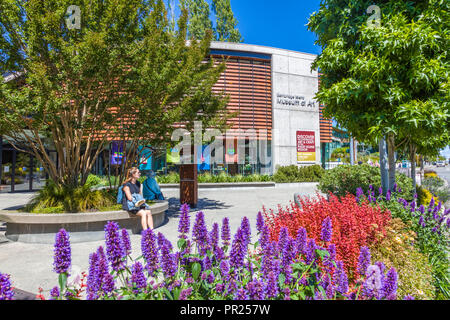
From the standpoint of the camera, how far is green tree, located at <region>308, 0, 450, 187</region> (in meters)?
5.11

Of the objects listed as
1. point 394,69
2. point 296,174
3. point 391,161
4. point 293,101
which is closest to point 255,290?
point 394,69

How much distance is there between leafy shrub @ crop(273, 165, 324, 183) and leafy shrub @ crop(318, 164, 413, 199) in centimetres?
1011

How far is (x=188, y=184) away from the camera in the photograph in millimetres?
10875

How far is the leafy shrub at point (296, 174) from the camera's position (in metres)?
20.5

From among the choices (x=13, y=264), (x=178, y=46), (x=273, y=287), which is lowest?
(x=13, y=264)

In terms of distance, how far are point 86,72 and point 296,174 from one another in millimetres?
17004

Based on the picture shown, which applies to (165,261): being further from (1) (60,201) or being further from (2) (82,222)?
(1) (60,201)

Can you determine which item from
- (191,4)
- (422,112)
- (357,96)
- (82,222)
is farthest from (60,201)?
(191,4)

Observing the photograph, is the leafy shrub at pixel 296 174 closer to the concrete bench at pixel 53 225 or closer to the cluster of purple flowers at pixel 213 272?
the concrete bench at pixel 53 225

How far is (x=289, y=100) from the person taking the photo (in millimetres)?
22859

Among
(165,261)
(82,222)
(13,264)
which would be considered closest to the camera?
(165,261)

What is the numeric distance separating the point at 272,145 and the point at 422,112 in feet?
56.6

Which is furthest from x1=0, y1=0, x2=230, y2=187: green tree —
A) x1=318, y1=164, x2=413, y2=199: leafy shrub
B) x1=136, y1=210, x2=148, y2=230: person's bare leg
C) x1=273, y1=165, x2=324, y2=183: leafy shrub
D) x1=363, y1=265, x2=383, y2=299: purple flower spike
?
x1=273, y1=165, x2=324, y2=183: leafy shrub
